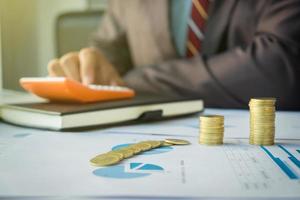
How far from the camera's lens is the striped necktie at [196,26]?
94 cm

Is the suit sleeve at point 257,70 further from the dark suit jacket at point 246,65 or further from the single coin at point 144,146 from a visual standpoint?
the single coin at point 144,146

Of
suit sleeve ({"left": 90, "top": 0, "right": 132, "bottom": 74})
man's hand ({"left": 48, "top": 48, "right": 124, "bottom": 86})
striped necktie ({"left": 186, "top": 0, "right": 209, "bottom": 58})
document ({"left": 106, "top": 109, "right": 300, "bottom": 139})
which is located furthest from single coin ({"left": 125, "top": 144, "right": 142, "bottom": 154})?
suit sleeve ({"left": 90, "top": 0, "right": 132, "bottom": 74})

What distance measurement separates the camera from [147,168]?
1.23ft

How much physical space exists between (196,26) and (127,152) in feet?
1.87

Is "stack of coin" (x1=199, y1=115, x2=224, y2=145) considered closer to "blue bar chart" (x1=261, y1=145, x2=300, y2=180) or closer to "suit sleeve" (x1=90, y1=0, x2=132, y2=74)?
"blue bar chart" (x1=261, y1=145, x2=300, y2=180)

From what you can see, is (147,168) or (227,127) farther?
(227,127)

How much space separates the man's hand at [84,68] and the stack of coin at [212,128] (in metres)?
0.37

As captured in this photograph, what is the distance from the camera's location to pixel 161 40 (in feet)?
3.43

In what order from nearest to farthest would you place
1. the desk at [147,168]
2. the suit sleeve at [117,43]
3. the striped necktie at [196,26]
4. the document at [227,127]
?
the desk at [147,168]
the document at [227,127]
the striped necktie at [196,26]
the suit sleeve at [117,43]

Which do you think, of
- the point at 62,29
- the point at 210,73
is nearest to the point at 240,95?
the point at 210,73

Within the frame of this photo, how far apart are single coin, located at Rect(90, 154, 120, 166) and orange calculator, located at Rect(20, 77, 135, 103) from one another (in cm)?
22

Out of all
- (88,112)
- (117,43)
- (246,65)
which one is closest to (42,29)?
(117,43)

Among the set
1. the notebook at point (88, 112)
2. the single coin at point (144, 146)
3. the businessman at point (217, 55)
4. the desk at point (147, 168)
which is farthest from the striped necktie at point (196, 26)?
the single coin at point (144, 146)

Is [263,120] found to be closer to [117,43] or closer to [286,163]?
[286,163]
